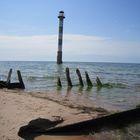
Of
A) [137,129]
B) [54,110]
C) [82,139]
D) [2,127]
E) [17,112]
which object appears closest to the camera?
[82,139]

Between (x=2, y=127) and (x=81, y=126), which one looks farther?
(x=2, y=127)

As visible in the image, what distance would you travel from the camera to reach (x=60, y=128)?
24.1 ft

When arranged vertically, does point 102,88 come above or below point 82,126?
below

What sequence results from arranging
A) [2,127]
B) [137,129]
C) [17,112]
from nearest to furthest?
[137,129], [2,127], [17,112]

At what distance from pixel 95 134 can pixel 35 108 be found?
178 inches

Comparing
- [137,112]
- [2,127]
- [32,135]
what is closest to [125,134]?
[137,112]

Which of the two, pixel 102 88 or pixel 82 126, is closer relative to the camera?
pixel 82 126

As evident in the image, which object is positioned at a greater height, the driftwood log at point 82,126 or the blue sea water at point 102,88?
the driftwood log at point 82,126

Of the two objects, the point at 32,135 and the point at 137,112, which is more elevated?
the point at 137,112

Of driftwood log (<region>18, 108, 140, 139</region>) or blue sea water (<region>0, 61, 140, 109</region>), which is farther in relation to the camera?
blue sea water (<region>0, 61, 140, 109</region>)

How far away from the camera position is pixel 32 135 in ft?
23.6

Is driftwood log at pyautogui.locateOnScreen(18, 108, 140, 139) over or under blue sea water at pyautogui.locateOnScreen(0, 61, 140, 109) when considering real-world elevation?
over

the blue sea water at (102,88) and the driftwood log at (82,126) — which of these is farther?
the blue sea water at (102,88)

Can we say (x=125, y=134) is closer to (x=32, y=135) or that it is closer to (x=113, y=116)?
(x=113, y=116)
